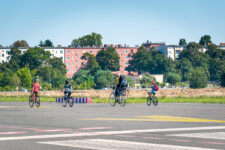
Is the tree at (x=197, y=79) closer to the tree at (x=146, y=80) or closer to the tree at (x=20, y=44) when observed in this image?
the tree at (x=146, y=80)

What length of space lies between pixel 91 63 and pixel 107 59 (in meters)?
7.38

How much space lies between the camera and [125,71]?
199 meters

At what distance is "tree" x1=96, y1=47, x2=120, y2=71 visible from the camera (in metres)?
179

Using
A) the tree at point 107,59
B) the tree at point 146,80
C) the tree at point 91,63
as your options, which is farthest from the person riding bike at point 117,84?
the tree at point 107,59

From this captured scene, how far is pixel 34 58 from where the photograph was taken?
162375mm

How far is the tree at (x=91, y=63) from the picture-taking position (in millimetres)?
168125

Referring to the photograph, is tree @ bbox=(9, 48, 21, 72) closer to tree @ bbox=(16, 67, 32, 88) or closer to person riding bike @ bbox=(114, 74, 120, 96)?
tree @ bbox=(16, 67, 32, 88)

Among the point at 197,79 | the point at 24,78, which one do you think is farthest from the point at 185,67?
the point at 24,78

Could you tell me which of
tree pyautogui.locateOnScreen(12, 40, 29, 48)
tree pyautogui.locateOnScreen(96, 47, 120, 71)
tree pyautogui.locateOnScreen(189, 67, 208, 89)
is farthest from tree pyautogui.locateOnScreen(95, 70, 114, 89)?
tree pyautogui.locateOnScreen(12, 40, 29, 48)

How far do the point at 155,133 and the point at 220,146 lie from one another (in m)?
2.64

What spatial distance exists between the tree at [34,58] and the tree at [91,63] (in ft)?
56.9

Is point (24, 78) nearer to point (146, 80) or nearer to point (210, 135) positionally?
point (146, 80)

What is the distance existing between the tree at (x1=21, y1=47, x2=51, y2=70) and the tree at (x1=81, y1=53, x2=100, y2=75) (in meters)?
17.3

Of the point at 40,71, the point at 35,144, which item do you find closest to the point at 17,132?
the point at 35,144
